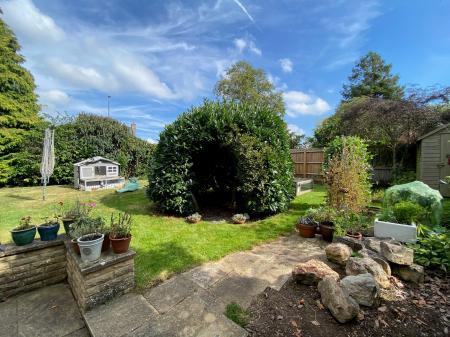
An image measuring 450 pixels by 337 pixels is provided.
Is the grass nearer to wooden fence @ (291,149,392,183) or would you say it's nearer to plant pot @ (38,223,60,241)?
plant pot @ (38,223,60,241)

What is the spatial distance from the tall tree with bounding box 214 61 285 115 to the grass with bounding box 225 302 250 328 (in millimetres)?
19307

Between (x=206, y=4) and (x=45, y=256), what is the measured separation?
5.91m

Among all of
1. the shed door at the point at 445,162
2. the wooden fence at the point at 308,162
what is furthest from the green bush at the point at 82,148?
the shed door at the point at 445,162

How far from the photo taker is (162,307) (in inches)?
84.9

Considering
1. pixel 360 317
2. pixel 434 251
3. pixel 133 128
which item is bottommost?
pixel 360 317

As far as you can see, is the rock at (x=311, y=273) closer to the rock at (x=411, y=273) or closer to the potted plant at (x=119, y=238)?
the rock at (x=411, y=273)

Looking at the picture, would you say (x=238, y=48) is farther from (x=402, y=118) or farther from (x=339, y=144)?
(x=402, y=118)

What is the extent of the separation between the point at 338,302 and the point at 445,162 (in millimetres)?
8884

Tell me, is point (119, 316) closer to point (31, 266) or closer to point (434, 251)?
point (31, 266)

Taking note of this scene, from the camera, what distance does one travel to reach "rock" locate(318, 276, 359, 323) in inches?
71.4

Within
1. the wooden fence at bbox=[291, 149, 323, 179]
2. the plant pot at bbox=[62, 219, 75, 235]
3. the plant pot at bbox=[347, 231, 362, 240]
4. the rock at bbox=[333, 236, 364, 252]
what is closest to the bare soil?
the rock at bbox=[333, 236, 364, 252]

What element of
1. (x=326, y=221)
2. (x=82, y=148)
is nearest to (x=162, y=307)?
(x=326, y=221)

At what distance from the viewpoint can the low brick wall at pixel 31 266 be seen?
2463 mm

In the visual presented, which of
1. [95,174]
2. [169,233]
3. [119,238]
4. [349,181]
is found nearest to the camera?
[119,238]
